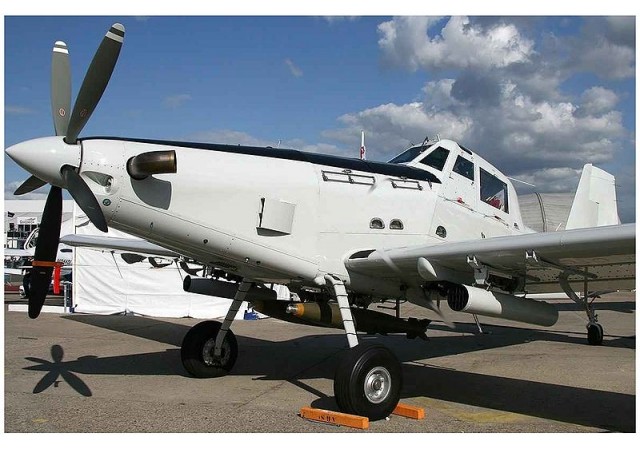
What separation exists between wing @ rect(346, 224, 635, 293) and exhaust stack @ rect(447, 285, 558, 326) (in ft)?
0.67

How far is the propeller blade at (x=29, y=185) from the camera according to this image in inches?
259

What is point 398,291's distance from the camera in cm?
777

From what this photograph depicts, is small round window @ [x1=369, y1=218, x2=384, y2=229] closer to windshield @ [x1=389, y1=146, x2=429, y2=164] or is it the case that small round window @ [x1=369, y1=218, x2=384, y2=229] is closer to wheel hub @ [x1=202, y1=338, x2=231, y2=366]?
windshield @ [x1=389, y1=146, x2=429, y2=164]

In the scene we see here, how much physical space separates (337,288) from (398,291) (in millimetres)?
1295

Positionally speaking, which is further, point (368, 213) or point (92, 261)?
point (92, 261)

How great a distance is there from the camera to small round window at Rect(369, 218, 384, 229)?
713 cm

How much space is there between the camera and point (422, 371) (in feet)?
30.2

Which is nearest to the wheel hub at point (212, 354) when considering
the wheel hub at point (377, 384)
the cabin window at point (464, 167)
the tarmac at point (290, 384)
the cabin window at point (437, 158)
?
the tarmac at point (290, 384)

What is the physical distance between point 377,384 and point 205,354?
3238 mm

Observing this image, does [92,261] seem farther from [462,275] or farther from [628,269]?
[628,269]

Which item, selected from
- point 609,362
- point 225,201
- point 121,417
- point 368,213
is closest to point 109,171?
point 225,201

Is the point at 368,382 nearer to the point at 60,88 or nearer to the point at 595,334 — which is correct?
the point at 60,88

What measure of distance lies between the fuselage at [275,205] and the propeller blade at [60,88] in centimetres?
68

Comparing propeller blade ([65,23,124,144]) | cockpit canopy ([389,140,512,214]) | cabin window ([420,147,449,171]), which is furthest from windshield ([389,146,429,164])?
propeller blade ([65,23,124,144])
